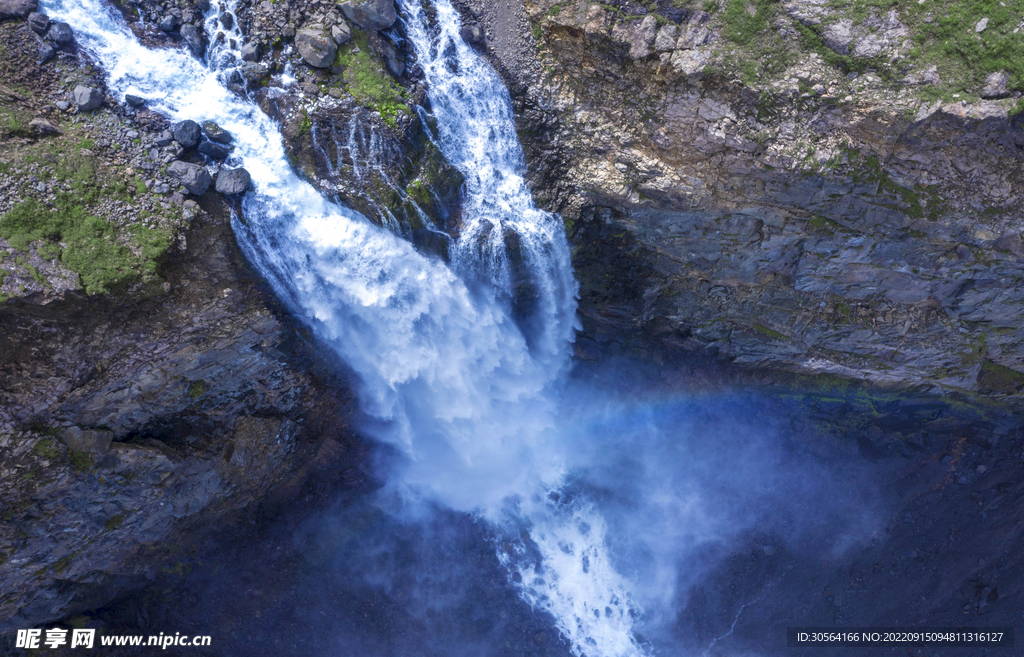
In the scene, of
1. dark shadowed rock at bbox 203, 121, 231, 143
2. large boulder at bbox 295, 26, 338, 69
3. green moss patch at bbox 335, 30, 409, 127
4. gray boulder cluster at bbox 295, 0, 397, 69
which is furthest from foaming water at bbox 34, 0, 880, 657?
large boulder at bbox 295, 26, 338, 69

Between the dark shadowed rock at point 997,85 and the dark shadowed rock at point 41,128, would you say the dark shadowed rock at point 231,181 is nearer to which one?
the dark shadowed rock at point 41,128

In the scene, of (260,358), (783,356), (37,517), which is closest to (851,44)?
(783,356)

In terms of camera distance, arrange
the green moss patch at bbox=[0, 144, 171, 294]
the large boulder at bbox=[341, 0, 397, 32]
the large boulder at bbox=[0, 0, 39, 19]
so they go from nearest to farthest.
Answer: the green moss patch at bbox=[0, 144, 171, 294], the large boulder at bbox=[0, 0, 39, 19], the large boulder at bbox=[341, 0, 397, 32]

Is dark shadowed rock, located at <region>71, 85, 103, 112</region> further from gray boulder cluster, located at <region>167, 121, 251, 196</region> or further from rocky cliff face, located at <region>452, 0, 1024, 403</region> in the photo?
rocky cliff face, located at <region>452, 0, 1024, 403</region>

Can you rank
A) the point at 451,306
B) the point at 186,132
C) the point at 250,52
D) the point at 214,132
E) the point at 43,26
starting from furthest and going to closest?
1. the point at 451,306
2. the point at 250,52
3. the point at 214,132
4. the point at 186,132
5. the point at 43,26

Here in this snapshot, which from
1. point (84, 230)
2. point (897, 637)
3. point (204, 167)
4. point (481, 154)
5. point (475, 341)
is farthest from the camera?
point (897, 637)

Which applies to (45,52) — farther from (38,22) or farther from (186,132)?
(186,132)

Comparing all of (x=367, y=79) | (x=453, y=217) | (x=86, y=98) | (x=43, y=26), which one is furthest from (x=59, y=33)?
(x=453, y=217)
